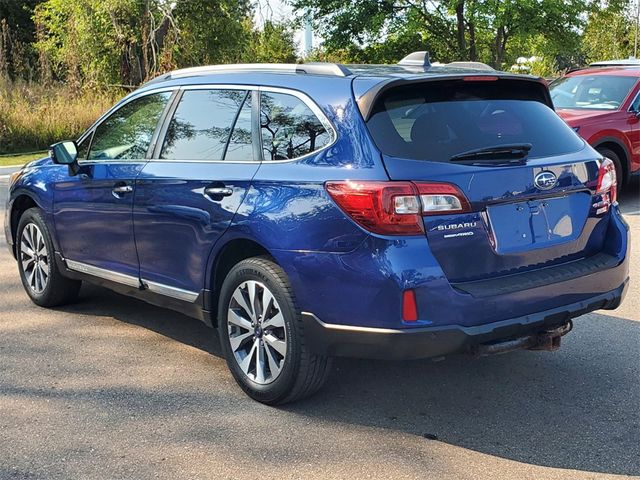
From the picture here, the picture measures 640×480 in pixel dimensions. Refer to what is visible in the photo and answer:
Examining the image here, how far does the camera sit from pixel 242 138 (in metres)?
4.07

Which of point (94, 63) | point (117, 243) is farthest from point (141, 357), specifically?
point (94, 63)

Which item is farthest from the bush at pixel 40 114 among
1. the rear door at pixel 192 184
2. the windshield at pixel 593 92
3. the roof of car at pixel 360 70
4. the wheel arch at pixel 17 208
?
the roof of car at pixel 360 70

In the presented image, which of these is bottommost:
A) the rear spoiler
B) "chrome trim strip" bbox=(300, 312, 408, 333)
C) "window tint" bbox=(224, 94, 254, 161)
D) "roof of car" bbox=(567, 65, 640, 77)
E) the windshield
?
"chrome trim strip" bbox=(300, 312, 408, 333)

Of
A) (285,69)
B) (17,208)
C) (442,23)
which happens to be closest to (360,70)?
(285,69)

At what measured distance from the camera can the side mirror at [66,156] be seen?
5.10 metres

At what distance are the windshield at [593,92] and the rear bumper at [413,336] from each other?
7577 millimetres

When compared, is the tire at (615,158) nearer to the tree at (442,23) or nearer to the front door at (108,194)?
the front door at (108,194)

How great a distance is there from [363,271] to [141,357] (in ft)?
6.39

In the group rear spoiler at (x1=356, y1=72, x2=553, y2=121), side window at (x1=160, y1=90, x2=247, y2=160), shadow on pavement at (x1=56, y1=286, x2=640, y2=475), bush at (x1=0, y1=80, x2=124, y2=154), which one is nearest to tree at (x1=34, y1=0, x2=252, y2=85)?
bush at (x1=0, y1=80, x2=124, y2=154)

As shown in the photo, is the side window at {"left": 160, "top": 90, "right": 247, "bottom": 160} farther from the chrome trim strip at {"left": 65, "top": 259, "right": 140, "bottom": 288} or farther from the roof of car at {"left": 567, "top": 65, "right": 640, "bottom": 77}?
the roof of car at {"left": 567, "top": 65, "right": 640, "bottom": 77}

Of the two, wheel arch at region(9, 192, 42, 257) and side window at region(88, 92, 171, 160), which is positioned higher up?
side window at region(88, 92, 171, 160)

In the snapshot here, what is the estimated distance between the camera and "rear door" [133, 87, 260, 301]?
13.0ft

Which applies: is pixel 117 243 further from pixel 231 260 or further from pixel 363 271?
pixel 363 271

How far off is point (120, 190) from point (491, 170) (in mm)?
2398
